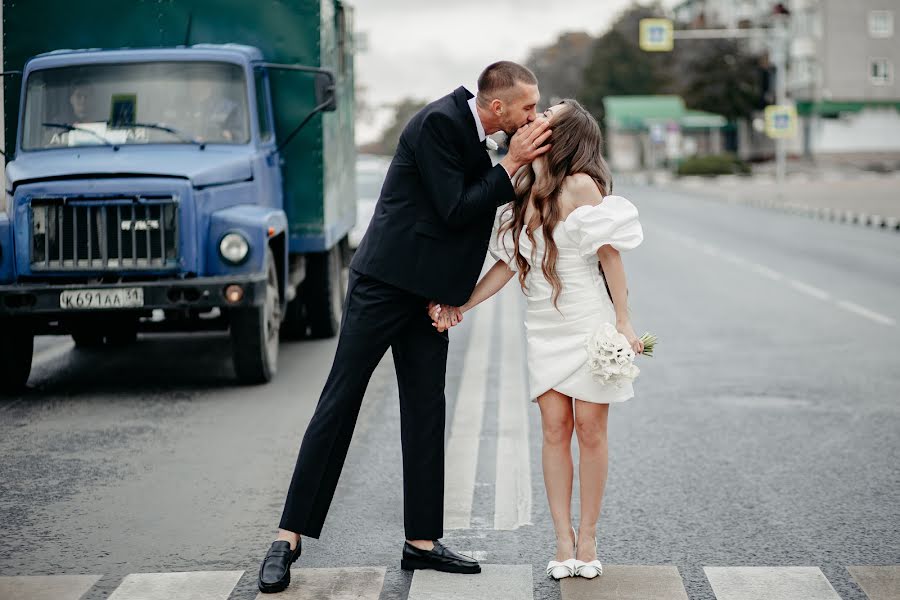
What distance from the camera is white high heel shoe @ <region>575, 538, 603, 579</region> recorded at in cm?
526

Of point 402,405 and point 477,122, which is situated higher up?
point 477,122

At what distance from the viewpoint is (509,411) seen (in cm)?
918

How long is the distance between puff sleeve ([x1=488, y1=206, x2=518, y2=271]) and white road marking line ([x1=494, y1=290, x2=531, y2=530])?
1.35 meters

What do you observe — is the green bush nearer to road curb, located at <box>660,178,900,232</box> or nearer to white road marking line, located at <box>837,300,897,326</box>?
road curb, located at <box>660,178,900,232</box>

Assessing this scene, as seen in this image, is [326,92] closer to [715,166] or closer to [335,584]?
[335,584]

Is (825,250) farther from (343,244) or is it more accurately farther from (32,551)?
(32,551)

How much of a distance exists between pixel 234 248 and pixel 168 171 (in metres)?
0.69

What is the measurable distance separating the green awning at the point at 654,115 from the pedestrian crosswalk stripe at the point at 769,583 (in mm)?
100522

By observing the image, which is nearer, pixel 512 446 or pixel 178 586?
pixel 178 586

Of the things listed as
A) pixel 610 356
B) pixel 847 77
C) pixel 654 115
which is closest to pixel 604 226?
pixel 610 356

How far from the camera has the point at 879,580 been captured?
5246 millimetres

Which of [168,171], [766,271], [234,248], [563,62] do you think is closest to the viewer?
[168,171]

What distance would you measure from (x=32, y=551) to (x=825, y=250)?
21221mm

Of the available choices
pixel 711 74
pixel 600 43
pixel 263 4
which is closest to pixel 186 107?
pixel 263 4
